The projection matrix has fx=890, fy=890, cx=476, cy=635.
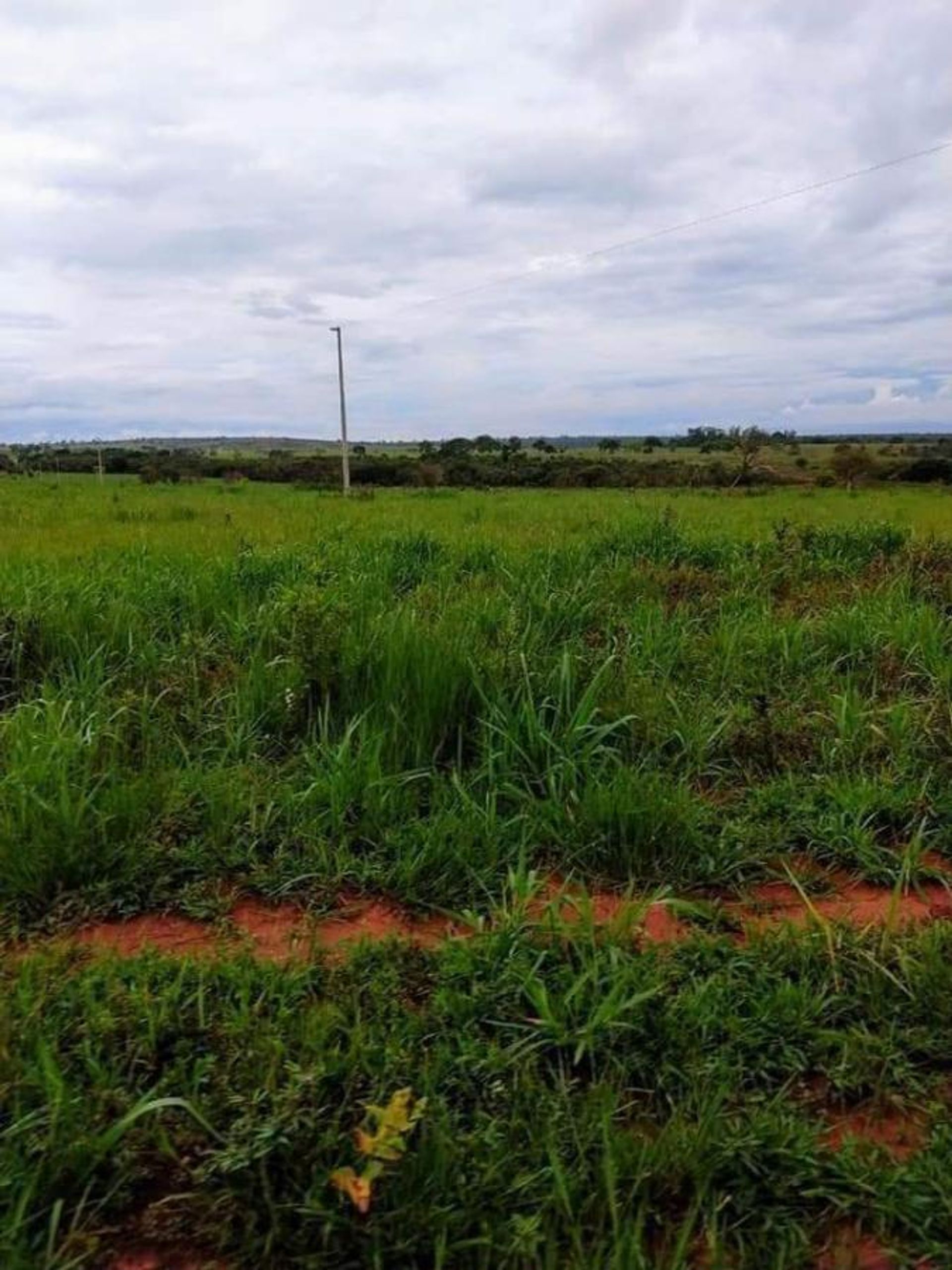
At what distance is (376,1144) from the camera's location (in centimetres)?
147

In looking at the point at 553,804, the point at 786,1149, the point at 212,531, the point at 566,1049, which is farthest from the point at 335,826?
the point at 212,531

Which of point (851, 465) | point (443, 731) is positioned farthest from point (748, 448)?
point (443, 731)

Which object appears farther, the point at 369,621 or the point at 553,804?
the point at 369,621

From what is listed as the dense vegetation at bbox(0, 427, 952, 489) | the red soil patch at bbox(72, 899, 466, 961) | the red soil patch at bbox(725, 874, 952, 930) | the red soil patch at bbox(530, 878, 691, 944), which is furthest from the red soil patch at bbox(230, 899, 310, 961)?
the dense vegetation at bbox(0, 427, 952, 489)

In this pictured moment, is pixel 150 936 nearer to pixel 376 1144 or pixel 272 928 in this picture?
pixel 272 928

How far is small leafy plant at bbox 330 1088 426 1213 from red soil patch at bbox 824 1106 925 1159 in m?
0.78

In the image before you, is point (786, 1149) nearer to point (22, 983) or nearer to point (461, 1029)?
point (461, 1029)

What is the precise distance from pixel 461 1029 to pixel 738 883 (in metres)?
1.07

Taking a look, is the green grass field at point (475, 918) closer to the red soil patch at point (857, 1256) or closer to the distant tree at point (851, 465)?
the red soil patch at point (857, 1256)

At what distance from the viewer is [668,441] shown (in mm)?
76500

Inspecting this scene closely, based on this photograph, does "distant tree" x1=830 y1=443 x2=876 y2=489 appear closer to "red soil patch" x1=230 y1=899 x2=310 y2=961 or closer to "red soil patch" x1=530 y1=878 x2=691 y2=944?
"red soil patch" x1=530 y1=878 x2=691 y2=944

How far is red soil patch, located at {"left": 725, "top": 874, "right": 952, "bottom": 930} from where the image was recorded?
2350 millimetres

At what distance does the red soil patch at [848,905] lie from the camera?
7.71ft

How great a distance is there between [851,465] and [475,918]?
4421cm
